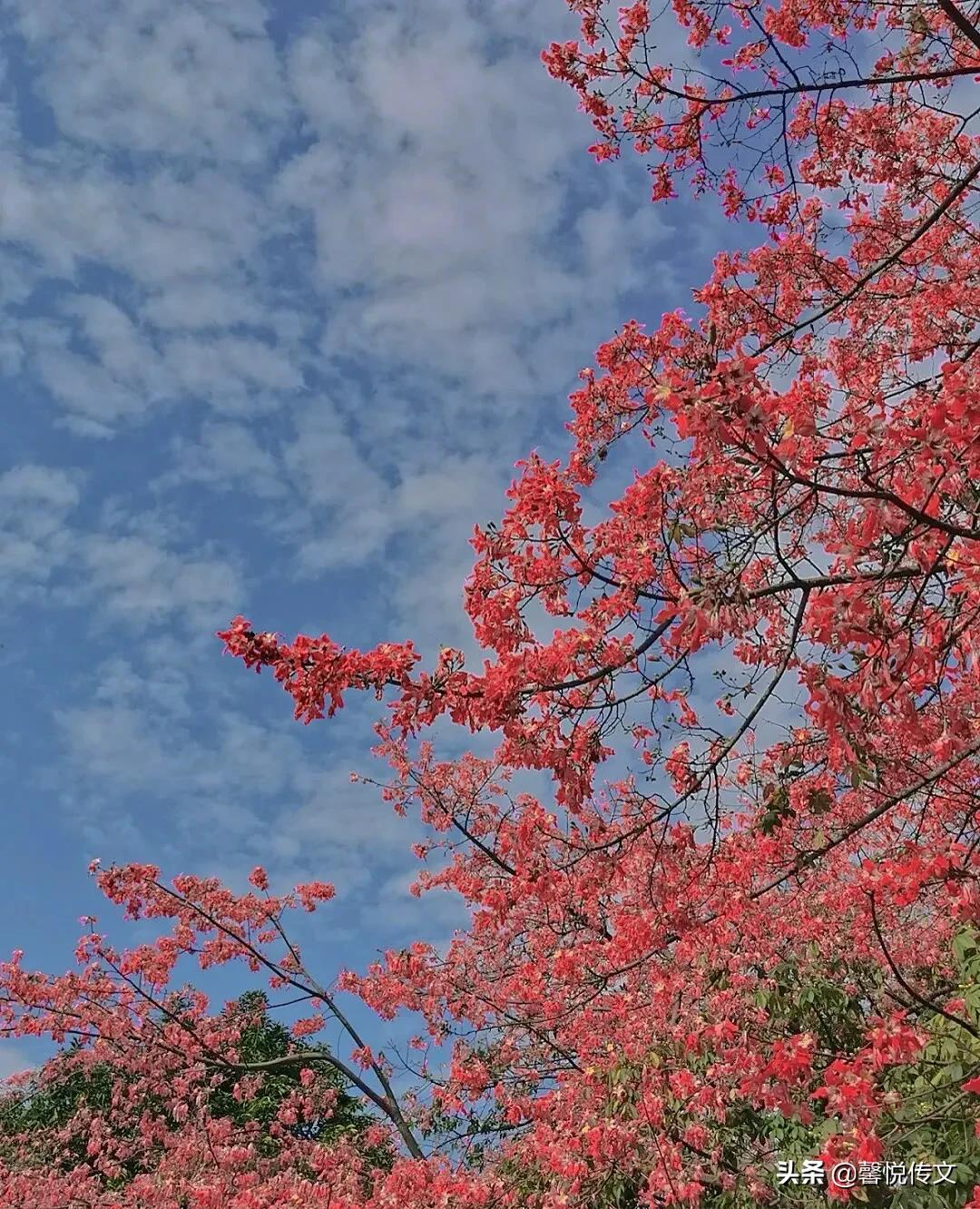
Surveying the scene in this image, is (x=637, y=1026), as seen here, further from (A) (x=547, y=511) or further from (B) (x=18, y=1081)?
(B) (x=18, y=1081)

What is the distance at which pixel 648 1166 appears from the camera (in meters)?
6.43

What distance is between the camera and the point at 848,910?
753 centimetres

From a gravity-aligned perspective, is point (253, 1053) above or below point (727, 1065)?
above

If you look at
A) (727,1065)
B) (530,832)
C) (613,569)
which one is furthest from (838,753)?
(727,1065)

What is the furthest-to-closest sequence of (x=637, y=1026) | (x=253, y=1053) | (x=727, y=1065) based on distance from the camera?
(x=253, y=1053), (x=637, y=1026), (x=727, y=1065)

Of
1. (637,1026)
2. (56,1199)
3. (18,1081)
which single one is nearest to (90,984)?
(56,1199)

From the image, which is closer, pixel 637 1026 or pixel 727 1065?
pixel 727 1065

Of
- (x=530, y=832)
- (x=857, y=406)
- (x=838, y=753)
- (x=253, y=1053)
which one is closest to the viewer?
(x=838, y=753)

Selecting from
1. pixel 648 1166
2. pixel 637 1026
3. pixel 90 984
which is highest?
pixel 90 984

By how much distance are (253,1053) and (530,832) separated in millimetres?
12772

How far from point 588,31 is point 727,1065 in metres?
7.03

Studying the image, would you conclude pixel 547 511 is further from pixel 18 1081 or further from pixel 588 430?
pixel 18 1081

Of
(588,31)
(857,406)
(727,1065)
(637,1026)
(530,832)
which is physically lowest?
(727,1065)

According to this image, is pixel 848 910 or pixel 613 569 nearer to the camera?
pixel 613 569
